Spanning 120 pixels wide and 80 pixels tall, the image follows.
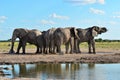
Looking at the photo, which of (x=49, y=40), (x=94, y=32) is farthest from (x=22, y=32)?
(x=94, y=32)

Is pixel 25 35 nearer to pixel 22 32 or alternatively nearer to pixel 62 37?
pixel 22 32

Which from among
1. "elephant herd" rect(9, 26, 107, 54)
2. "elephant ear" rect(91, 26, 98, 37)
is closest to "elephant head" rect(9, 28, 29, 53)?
"elephant herd" rect(9, 26, 107, 54)

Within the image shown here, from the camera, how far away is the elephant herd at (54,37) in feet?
159

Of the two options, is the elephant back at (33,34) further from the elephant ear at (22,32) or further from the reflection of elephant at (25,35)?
the elephant ear at (22,32)

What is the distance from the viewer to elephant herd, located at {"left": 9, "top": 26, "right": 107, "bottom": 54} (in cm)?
4849

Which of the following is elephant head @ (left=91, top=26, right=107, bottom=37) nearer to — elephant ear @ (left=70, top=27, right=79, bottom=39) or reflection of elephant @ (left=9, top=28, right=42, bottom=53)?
elephant ear @ (left=70, top=27, right=79, bottom=39)

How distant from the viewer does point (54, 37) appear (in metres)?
48.6

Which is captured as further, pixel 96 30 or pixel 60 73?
pixel 96 30

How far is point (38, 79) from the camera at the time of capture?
25.8m

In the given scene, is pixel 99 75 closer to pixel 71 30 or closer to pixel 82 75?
pixel 82 75

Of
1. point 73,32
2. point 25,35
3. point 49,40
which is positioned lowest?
point 49,40

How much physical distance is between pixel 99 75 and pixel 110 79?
2.25 metres

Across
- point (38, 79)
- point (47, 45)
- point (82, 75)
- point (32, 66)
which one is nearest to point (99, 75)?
point (82, 75)

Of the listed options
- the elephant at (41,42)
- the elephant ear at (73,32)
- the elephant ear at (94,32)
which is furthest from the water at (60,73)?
the elephant ear at (94,32)
